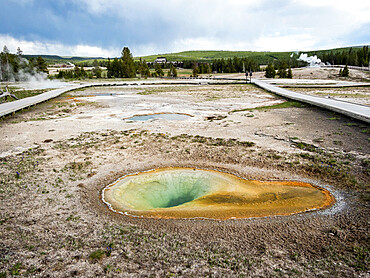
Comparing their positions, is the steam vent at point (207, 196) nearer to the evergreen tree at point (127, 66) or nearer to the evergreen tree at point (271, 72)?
the evergreen tree at point (271, 72)

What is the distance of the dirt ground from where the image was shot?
3.50 m

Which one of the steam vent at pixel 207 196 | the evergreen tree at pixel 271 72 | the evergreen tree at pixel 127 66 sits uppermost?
the evergreen tree at pixel 127 66

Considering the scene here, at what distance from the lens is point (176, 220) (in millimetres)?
4605

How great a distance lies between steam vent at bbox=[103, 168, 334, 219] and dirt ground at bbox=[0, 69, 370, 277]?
0.83 feet

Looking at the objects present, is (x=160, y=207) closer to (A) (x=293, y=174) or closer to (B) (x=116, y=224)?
(B) (x=116, y=224)

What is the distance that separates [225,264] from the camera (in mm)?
3482

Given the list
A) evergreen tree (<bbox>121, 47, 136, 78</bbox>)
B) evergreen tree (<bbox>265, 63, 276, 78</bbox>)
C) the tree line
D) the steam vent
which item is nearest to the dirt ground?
the steam vent

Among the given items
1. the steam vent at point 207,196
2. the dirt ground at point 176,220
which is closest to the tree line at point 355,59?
the dirt ground at point 176,220

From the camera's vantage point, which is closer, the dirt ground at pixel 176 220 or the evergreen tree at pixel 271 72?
the dirt ground at pixel 176 220

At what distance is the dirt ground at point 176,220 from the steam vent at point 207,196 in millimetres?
254

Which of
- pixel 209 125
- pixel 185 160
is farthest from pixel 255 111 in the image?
→ pixel 185 160

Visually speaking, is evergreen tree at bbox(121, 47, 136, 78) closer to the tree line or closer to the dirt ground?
the dirt ground

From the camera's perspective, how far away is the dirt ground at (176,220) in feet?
11.5

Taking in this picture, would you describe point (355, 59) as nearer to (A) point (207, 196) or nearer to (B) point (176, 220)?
(A) point (207, 196)
